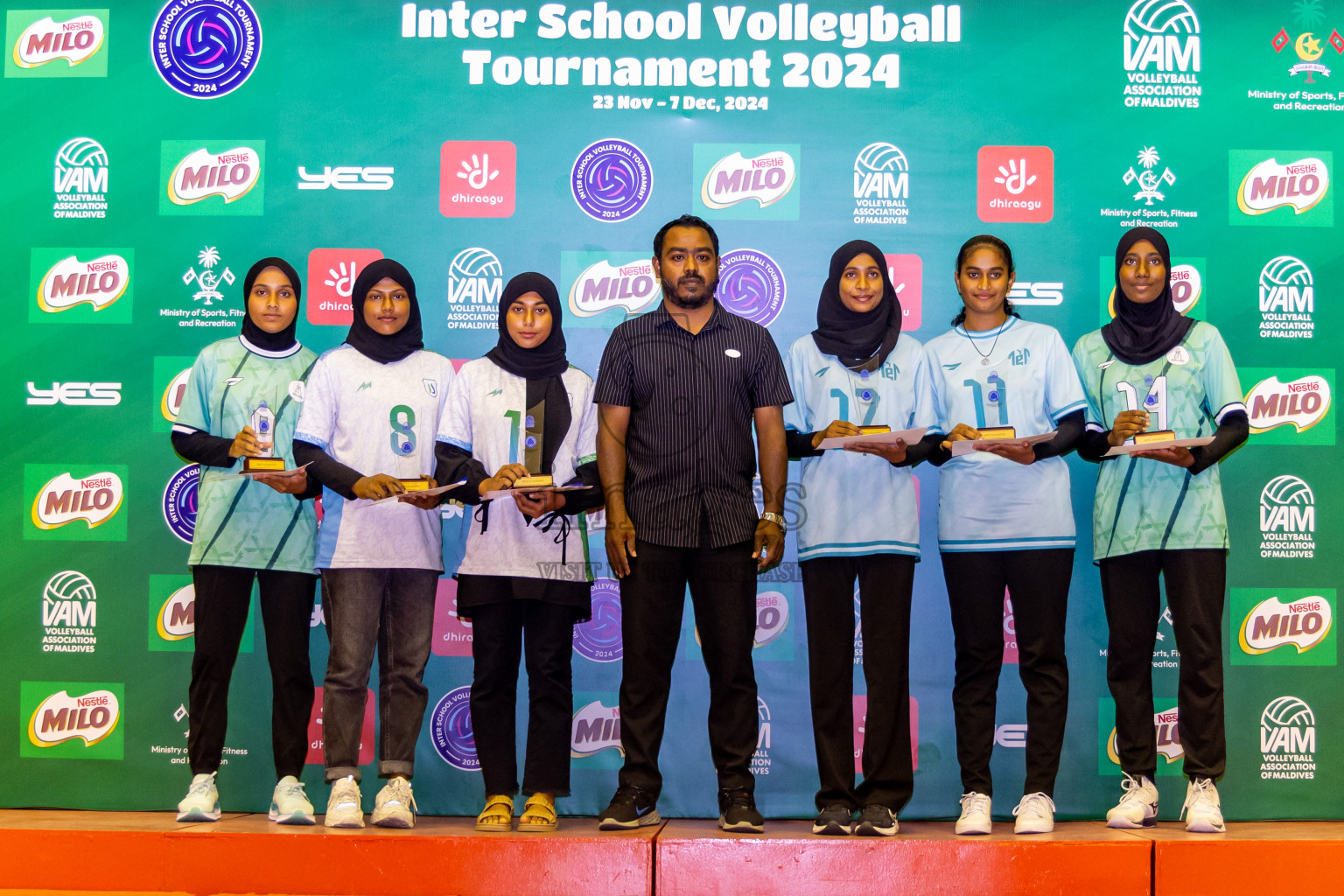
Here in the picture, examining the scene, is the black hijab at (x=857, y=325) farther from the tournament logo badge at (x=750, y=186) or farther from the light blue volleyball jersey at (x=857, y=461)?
the tournament logo badge at (x=750, y=186)

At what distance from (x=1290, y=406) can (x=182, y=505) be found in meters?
4.41

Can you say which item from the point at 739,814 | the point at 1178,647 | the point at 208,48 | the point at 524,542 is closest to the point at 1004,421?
the point at 1178,647

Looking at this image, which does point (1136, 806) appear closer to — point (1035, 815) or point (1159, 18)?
point (1035, 815)

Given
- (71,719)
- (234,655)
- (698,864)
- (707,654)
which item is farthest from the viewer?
(71,719)

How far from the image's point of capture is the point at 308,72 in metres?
4.21

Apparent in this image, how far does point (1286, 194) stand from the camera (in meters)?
4.12

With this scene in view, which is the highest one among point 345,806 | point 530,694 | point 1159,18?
point 1159,18

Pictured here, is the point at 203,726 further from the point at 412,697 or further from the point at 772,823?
the point at 772,823

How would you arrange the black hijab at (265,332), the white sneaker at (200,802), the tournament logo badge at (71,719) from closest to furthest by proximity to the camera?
1. the white sneaker at (200,802)
2. the black hijab at (265,332)
3. the tournament logo badge at (71,719)

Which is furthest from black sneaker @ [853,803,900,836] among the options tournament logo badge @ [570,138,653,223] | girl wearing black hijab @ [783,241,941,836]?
tournament logo badge @ [570,138,653,223]

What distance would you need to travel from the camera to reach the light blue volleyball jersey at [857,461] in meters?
3.38

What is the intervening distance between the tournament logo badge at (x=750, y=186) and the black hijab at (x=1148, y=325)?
1.28 meters

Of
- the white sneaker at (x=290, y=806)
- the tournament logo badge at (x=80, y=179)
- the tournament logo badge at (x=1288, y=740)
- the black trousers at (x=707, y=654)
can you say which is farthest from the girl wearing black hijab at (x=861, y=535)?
the tournament logo badge at (x=80, y=179)

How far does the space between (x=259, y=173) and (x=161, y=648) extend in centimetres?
195
